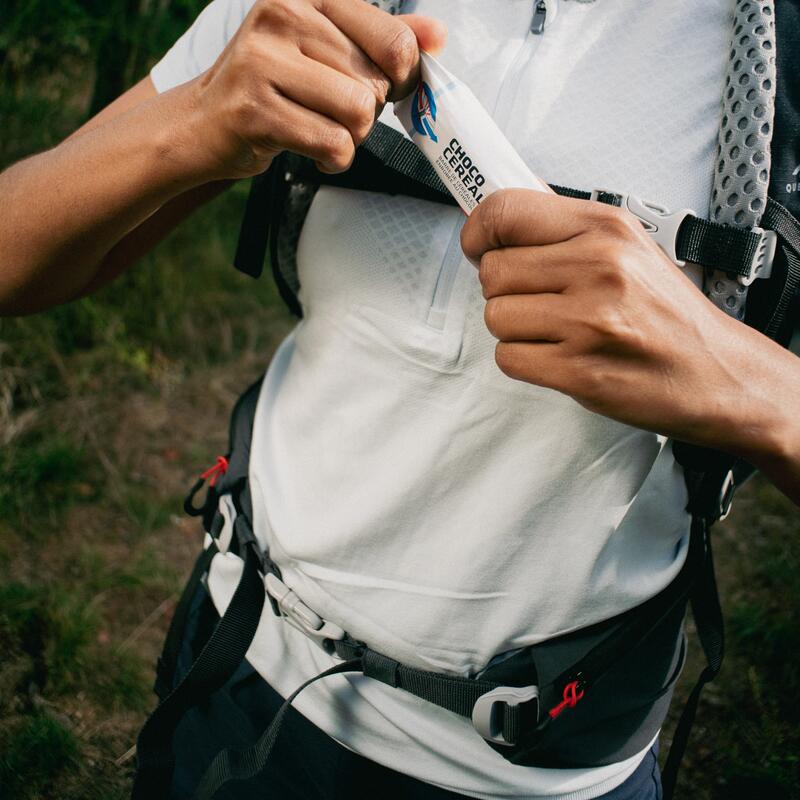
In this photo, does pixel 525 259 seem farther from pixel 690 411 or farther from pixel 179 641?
pixel 179 641

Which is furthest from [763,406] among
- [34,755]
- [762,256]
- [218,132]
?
[34,755]

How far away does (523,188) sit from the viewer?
86 cm

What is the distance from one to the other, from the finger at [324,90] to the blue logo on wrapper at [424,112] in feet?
0.33

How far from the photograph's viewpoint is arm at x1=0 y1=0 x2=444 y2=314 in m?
0.86

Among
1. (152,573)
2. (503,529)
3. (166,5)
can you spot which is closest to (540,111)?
(503,529)

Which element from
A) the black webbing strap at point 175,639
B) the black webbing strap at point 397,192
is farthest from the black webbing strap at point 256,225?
the black webbing strap at point 175,639

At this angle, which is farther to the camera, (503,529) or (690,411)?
(503,529)

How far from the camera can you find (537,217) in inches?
32.1

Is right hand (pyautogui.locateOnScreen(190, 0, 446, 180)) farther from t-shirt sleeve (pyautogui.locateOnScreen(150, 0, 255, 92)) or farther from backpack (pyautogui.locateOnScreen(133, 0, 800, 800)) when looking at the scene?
t-shirt sleeve (pyautogui.locateOnScreen(150, 0, 255, 92))

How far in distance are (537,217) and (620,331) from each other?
16 centimetres

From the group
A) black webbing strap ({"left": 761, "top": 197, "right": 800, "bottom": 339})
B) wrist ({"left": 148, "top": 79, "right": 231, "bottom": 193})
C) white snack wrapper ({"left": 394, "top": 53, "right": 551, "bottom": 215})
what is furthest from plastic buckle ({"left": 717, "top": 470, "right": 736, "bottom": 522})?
wrist ({"left": 148, "top": 79, "right": 231, "bottom": 193})

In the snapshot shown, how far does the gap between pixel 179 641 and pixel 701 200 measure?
4.02ft

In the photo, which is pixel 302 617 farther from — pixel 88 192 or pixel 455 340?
pixel 88 192

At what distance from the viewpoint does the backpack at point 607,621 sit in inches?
35.1
